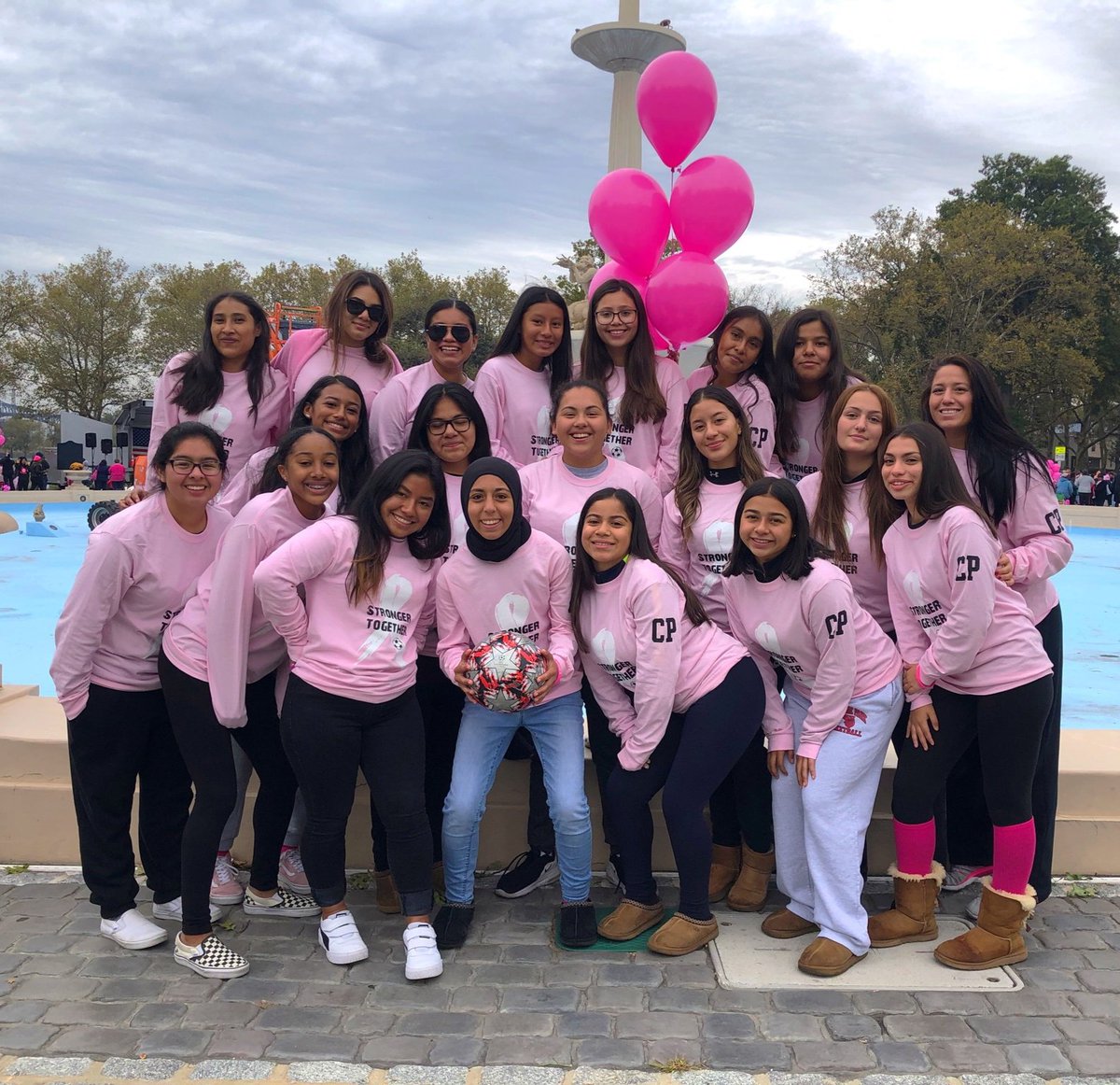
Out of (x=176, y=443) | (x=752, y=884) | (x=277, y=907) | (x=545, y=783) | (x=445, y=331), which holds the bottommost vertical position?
(x=277, y=907)

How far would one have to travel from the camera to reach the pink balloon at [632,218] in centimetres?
456

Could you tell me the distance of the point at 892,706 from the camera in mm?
3127

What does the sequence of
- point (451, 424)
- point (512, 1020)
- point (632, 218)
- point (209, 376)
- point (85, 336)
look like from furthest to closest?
point (85, 336), point (632, 218), point (209, 376), point (451, 424), point (512, 1020)

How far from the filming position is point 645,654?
304cm

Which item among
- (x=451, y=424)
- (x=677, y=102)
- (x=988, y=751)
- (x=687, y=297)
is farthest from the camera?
(x=677, y=102)

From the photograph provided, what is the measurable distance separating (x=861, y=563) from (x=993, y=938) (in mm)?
1255

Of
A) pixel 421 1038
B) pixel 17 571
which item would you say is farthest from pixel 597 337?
pixel 17 571

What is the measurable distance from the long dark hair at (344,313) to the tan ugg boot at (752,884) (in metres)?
2.44

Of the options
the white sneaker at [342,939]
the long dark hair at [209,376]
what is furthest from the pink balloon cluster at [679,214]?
the white sneaker at [342,939]

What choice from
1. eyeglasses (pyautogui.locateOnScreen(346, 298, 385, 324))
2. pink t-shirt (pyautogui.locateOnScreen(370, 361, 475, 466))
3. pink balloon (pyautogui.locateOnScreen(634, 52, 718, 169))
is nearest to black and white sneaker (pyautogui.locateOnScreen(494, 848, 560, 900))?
pink t-shirt (pyautogui.locateOnScreen(370, 361, 475, 466))

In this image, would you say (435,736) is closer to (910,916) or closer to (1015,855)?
(910,916)

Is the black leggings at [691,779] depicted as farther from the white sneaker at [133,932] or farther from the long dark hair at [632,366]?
the white sneaker at [133,932]

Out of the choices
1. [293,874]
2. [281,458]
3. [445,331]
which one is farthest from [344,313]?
[293,874]

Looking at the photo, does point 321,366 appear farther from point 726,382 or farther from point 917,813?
point 917,813
